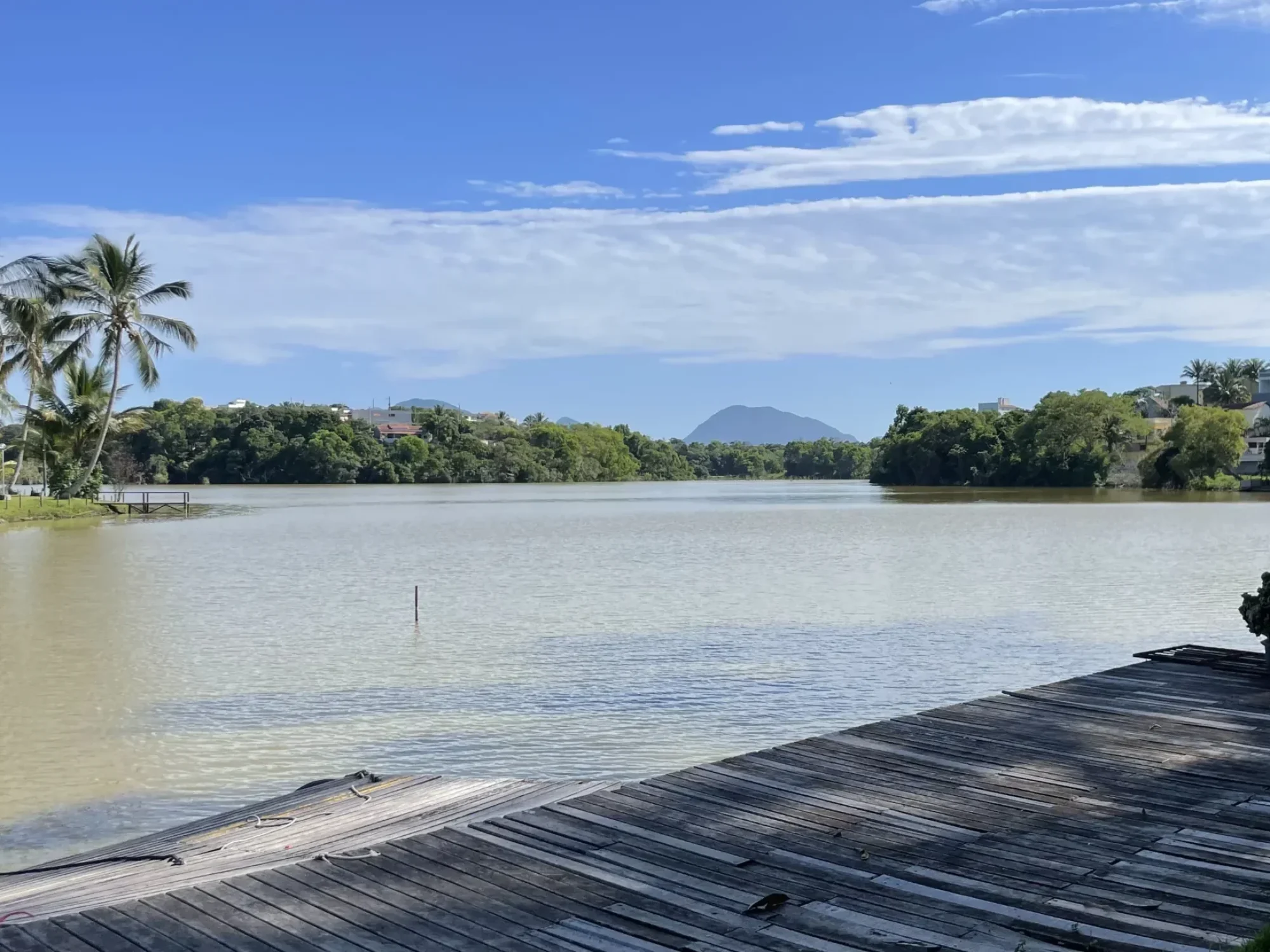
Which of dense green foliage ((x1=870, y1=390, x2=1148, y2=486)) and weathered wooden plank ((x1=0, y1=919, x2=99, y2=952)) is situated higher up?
dense green foliage ((x1=870, y1=390, x2=1148, y2=486))

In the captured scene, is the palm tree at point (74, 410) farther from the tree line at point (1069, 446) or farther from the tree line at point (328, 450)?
the tree line at point (1069, 446)

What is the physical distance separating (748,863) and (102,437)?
47218mm

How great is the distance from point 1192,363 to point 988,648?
345 feet

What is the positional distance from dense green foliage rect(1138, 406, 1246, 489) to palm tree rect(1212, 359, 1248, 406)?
82.1 ft

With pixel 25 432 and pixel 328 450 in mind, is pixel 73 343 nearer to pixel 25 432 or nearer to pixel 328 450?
pixel 25 432

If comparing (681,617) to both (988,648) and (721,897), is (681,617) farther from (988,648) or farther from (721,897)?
(721,897)

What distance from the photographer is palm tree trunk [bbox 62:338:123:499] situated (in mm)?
44812

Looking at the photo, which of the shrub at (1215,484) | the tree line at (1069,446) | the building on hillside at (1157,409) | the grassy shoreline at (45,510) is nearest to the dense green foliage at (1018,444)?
the tree line at (1069,446)

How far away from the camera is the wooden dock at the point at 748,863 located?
3945mm

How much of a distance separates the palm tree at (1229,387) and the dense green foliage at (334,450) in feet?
212

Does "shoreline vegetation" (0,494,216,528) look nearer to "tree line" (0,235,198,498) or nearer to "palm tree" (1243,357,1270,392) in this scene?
"tree line" (0,235,198,498)

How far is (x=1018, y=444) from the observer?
85.6 metres

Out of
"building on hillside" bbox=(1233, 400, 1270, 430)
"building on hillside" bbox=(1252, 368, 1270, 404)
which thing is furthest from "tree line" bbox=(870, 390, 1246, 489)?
"building on hillside" bbox=(1252, 368, 1270, 404)

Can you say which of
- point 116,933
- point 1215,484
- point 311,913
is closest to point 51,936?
point 116,933
